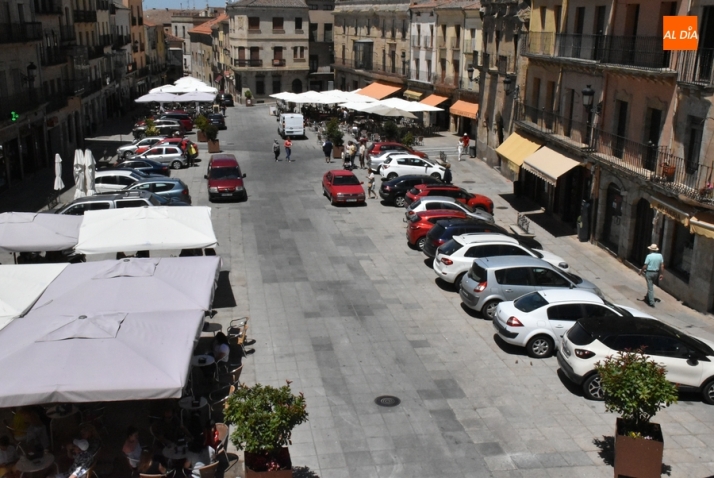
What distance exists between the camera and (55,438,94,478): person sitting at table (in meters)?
11.7

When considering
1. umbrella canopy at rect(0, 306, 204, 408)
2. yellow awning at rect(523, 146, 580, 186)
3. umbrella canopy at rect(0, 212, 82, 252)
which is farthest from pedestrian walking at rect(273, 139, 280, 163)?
umbrella canopy at rect(0, 306, 204, 408)

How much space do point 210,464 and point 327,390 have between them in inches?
165

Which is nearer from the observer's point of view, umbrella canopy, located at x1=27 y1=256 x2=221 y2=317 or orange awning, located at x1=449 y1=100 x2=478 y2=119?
umbrella canopy, located at x1=27 y1=256 x2=221 y2=317

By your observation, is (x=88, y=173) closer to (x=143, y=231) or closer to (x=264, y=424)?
(x=143, y=231)

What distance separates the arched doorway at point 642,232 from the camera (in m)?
25.1

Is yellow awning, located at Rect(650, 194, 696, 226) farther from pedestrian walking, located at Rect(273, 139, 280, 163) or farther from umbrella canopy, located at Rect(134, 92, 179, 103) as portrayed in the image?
umbrella canopy, located at Rect(134, 92, 179, 103)

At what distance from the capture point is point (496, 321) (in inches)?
721

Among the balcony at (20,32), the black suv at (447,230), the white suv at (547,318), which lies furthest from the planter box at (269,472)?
the balcony at (20,32)

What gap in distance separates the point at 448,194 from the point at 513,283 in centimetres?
1196

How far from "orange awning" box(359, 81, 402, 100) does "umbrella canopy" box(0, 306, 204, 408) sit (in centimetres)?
5293

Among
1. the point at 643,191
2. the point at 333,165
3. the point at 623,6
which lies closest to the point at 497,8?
the point at 333,165

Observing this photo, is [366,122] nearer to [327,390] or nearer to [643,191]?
[643,191]

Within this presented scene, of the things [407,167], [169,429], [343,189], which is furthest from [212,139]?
[169,429]

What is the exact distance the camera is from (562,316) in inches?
696
